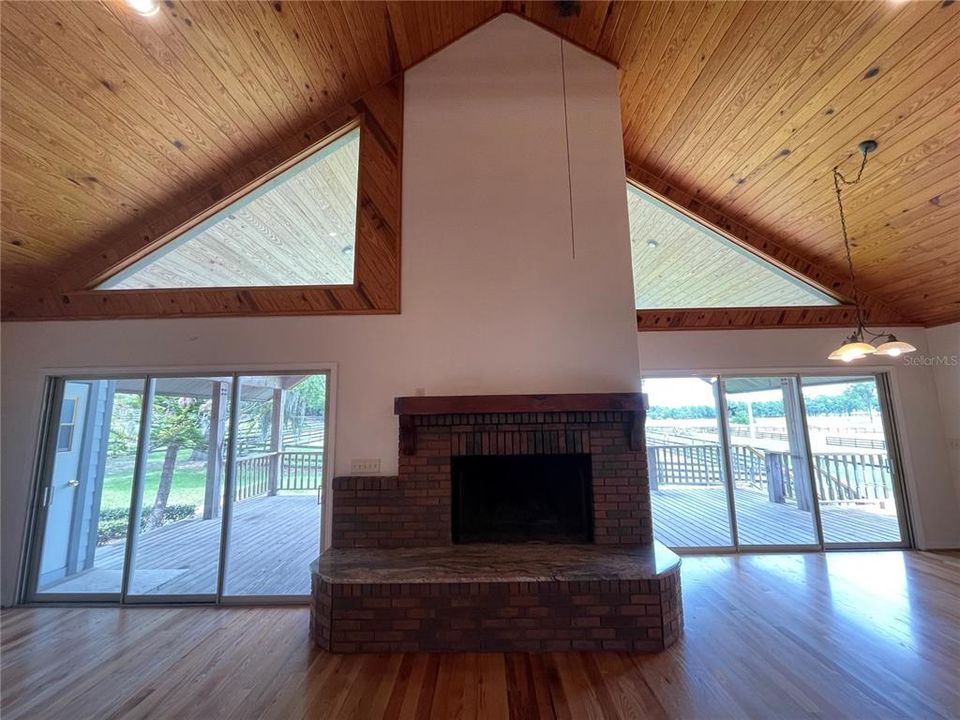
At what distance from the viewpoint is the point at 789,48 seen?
2783 millimetres

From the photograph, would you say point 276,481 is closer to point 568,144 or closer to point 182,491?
point 182,491

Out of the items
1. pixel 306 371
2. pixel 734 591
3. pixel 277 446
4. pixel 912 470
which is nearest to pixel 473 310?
pixel 306 371

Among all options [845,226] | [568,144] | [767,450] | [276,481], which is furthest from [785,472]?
[276,481]

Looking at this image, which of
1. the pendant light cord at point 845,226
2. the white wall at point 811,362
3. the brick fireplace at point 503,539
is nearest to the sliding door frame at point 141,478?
Answer: the brick fireplace at point 503,539

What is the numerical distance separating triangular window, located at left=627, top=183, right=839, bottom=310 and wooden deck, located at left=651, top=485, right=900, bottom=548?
2201 millimetres

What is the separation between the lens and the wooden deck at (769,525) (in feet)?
14.1

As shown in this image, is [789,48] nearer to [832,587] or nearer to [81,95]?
[832,587]

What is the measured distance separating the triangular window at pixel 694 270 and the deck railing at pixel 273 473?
12.3 feet

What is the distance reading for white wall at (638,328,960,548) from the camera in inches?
170

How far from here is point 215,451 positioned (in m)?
3.46

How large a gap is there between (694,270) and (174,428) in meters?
5.42

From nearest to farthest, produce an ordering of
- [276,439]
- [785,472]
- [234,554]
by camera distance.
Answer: [234,554]
[276,439]
[785,472]

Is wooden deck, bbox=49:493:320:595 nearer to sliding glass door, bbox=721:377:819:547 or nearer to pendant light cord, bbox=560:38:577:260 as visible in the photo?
pendant light cord, bbox=560:38:577:260

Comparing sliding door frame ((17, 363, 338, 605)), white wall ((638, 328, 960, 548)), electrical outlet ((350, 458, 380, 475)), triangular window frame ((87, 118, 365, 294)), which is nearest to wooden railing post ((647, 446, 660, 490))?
white wall ((638, 328, 960, 548))
